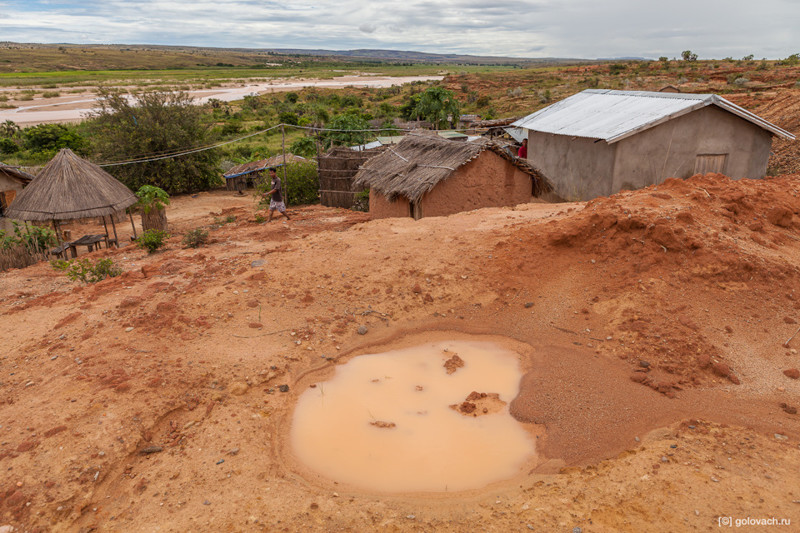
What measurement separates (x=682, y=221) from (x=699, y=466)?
4.26 m

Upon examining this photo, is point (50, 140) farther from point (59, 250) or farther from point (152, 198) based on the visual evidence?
point (59, 250)

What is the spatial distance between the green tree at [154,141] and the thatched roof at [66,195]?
745 cm

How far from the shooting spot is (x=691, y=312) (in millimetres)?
6277

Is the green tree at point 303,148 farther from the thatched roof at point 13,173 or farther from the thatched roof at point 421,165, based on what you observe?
the thatched roof at point 13,173

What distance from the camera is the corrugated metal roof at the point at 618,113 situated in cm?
1101

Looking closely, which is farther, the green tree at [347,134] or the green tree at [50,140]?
the green tree at [50,140]

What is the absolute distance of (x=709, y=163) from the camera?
38.8 feet

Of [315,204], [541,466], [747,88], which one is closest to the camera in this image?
[541,466]

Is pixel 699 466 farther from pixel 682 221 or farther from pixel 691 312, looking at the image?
pixel 682 221

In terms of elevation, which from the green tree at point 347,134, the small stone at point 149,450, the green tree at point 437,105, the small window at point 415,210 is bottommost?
the small stone at point 149,450

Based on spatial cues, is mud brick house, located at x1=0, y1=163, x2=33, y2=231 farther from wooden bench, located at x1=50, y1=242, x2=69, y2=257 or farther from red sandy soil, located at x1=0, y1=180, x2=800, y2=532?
red sandy soil, located at x1=0, y1=180, x2=800, y2=532

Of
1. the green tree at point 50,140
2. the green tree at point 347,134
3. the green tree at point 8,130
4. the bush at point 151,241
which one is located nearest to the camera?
the bush at point 151,241

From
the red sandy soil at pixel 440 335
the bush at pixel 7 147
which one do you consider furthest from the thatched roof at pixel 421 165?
the bush at pixel 7 147

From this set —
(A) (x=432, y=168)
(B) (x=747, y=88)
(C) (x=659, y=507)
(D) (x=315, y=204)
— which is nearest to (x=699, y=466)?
(C) (x=659, y=507)
